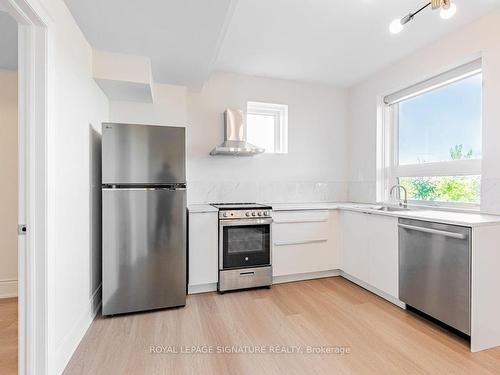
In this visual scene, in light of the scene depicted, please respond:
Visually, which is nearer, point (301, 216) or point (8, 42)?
point (8, 42)

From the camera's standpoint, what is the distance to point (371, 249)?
2.70 metres

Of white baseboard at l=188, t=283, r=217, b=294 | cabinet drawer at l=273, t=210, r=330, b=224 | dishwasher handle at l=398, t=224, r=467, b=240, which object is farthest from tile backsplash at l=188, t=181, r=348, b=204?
dishwasher handle at l=398, t=224, r=467, b=240

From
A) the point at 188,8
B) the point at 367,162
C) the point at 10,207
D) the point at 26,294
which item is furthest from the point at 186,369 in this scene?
the point at 367,162

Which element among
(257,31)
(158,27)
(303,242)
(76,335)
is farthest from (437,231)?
(76,335)

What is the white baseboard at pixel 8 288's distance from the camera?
8.70 ft

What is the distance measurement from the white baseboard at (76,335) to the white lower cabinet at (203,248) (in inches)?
32.2

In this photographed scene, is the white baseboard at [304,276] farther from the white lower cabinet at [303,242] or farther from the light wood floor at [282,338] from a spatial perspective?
the light wood floor at [282,338]

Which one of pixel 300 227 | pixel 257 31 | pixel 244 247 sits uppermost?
pixel 257 31

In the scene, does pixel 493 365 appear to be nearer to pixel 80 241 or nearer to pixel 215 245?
pixel 215 245

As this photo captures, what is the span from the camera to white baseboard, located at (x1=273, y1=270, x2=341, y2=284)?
9.98ft

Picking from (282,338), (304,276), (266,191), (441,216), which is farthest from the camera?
(266,191)

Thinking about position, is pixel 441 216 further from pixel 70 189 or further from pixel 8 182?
pixel 8 182

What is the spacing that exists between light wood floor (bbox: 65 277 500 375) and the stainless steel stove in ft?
0.55

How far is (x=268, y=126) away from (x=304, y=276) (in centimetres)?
198
